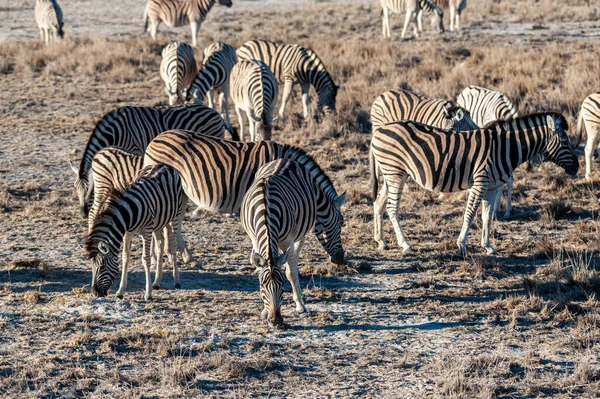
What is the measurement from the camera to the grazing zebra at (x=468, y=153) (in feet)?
35.9

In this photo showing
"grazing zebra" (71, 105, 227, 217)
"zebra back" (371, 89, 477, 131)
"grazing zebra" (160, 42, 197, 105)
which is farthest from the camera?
"grazing zebra" (160, 42, 197, 105)

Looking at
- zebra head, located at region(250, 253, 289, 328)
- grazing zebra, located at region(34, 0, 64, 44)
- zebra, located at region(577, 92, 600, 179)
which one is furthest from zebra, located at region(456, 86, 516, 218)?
grazing zebra, located at region(34, 0, 64, 44)

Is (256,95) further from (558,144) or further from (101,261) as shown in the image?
(101,261)

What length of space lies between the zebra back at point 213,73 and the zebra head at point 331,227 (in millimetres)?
6927

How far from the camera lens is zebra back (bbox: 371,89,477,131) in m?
13.0

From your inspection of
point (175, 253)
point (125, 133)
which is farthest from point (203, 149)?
point (125, 133)

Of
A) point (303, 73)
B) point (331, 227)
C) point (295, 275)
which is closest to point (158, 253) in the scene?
point (295, 275)

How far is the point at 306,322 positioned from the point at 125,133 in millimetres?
Result: 4720

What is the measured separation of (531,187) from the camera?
14.2 metres

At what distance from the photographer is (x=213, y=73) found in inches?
674

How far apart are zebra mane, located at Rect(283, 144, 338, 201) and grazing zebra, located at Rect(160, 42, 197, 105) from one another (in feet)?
24.0

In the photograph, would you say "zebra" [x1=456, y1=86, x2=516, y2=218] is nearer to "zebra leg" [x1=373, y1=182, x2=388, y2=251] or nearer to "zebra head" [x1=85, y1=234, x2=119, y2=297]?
"zebra leg" [x1=373, y1=182, x2=388, y2=251]

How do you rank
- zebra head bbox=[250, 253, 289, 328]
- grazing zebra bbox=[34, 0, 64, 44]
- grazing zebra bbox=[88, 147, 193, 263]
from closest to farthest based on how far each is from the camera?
zebra head bbox=[250, 253, 289, 328] < grazing zebra bbox=[88, 147, 193, 263] < grazing zebra bbox=[34, 0, 64, 44]

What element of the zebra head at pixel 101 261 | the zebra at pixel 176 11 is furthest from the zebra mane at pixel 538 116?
the zebra at pixel 176 11
